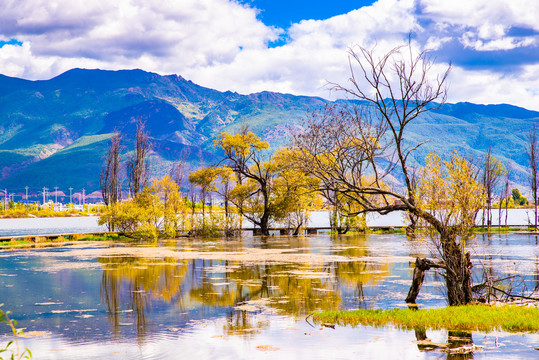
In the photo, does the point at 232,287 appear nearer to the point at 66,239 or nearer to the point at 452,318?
the point at 452,318

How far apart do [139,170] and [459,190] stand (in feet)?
153

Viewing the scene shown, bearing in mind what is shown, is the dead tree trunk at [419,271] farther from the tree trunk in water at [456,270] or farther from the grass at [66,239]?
the grass at [66,239]

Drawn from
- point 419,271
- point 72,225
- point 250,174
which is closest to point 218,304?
point 419,271

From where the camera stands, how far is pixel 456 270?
13.8 metres

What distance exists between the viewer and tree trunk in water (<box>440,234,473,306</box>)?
44.3ft

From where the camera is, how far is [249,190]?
5469cm

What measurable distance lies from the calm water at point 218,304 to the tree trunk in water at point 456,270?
156cm

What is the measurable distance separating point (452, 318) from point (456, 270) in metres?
1.90

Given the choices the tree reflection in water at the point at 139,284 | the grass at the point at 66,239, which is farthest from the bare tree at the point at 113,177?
the tree reflection in water at the point at 139,284

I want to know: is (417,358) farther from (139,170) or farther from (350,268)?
(139,170)

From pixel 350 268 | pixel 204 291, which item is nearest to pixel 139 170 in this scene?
pixel 350 268

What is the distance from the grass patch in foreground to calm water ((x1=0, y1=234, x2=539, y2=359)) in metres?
0.51

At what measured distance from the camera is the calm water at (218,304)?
10680 millimetres

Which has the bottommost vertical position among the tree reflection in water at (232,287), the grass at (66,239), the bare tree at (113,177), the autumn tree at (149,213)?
the tree reflection in water at (232,287)
